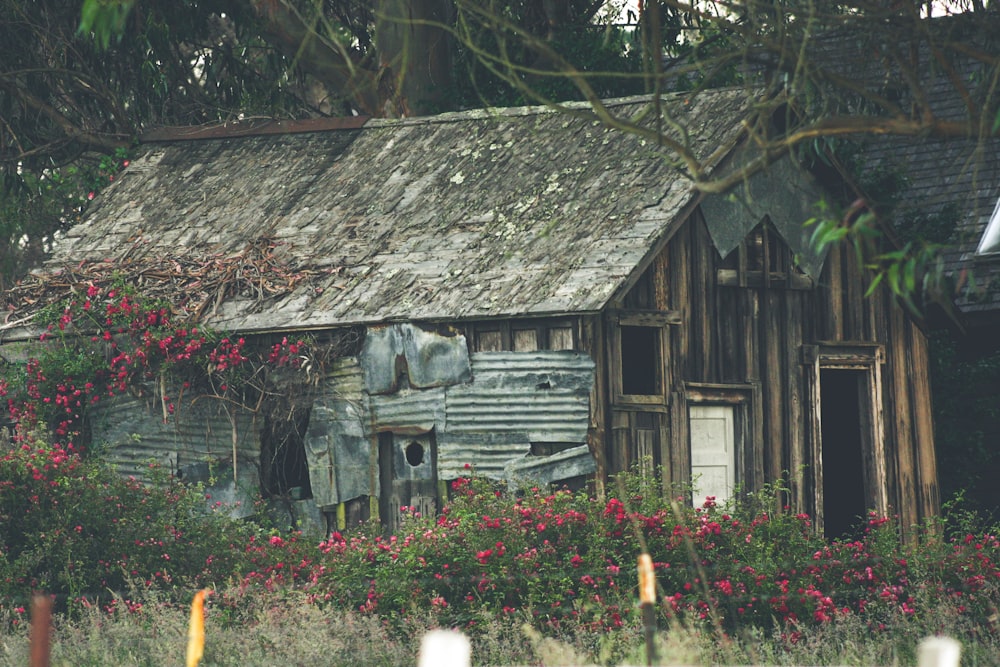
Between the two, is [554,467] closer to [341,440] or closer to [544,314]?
[544,314]

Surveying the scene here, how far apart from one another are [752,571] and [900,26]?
4599 mm

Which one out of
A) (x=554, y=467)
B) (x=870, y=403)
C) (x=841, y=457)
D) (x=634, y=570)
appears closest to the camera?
(x=634, y=570)

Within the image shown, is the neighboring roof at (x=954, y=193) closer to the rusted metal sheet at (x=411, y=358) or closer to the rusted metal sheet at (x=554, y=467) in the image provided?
the rusted metal sheet at (x=554, y=467)

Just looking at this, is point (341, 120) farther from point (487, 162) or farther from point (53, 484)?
point (53, 484)

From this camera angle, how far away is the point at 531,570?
12.4 m

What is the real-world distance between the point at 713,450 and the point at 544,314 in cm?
282

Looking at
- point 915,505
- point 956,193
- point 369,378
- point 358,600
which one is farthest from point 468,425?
point 956,193

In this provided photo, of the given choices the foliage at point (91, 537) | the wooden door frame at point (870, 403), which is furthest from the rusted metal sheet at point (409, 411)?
the wooden door frame at point (870, 403)

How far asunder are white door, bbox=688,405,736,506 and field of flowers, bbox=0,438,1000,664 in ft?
8.35

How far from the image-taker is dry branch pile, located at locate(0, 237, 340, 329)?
57.4 feet

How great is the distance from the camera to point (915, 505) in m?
19.0

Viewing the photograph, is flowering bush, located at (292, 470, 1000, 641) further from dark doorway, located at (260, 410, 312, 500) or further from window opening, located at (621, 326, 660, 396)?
window opening, located at (621, 326, 660, 396)

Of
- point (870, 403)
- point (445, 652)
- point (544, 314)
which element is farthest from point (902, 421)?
point (445, 652)

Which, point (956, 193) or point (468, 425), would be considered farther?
point (956, 193)
